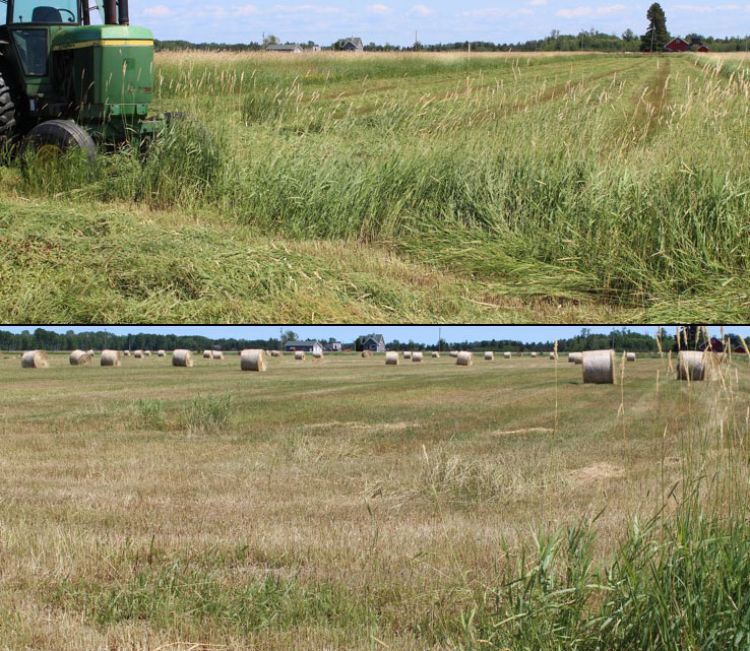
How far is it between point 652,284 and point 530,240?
1.16 metres

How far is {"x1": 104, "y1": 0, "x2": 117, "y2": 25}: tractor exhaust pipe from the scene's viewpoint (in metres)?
10.9

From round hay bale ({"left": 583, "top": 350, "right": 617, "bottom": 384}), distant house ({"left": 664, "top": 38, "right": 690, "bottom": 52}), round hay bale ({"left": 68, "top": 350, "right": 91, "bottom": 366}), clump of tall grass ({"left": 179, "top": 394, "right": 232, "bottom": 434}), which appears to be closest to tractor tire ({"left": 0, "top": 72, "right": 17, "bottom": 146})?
clump of tall grass ({"left": 179, "top": 394, "right": 232, "bottom": 434})

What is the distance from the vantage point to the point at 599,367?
19719mm

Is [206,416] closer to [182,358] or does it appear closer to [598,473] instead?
[598,473]

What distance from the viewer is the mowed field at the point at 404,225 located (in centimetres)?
701

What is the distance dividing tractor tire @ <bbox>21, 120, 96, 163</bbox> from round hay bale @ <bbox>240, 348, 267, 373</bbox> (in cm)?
1537

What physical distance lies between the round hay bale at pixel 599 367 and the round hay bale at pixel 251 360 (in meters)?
9.43

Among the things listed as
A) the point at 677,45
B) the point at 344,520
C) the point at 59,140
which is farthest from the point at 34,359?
the point at 677,45

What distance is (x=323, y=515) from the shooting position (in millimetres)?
7117

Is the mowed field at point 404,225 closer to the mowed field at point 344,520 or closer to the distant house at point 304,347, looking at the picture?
the mowed field at point 344,520

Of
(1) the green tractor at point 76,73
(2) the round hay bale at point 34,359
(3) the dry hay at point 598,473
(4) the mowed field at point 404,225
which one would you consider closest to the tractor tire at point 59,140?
(4) the mowed field at point 404,225

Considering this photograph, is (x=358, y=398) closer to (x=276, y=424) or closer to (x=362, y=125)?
(x=276, y=424)

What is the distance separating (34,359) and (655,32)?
3619 inches

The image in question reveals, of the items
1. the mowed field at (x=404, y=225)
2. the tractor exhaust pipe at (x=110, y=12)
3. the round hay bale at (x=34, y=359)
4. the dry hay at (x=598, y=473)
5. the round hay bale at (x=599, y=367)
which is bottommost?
the round hay bale at (x=34, y=359)
